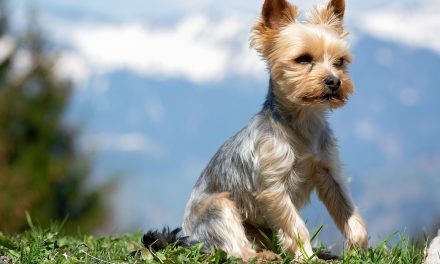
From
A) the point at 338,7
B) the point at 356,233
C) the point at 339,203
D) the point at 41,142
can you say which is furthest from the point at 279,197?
the point at 41,142

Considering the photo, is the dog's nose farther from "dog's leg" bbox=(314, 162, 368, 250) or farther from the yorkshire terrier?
"dog's leg" bbox=(314, 162, 368, 250)

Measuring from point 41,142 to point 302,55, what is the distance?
27.9 m

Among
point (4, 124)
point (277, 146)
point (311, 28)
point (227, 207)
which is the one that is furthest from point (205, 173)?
point (4, 124)

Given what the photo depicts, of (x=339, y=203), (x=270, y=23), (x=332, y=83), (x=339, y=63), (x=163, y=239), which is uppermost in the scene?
(x=270, y=23)

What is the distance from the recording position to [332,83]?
8414 mm

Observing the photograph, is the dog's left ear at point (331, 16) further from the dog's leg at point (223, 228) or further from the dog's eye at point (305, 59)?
the dog's leg at point (223, 228)

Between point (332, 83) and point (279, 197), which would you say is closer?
point (332, 83)

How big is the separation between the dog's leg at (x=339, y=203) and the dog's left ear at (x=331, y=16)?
1.80 metres

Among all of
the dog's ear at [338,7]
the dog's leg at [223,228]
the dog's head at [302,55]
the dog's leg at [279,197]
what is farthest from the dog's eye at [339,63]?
the dog's leg at [223,228]

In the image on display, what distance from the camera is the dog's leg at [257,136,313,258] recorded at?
8.46m

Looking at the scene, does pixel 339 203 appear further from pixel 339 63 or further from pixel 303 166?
pixel 339 63

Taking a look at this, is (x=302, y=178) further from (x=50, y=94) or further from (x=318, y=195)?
(x=50, y=94)

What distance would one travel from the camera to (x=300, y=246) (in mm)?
8344

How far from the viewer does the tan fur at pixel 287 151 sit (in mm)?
8516
